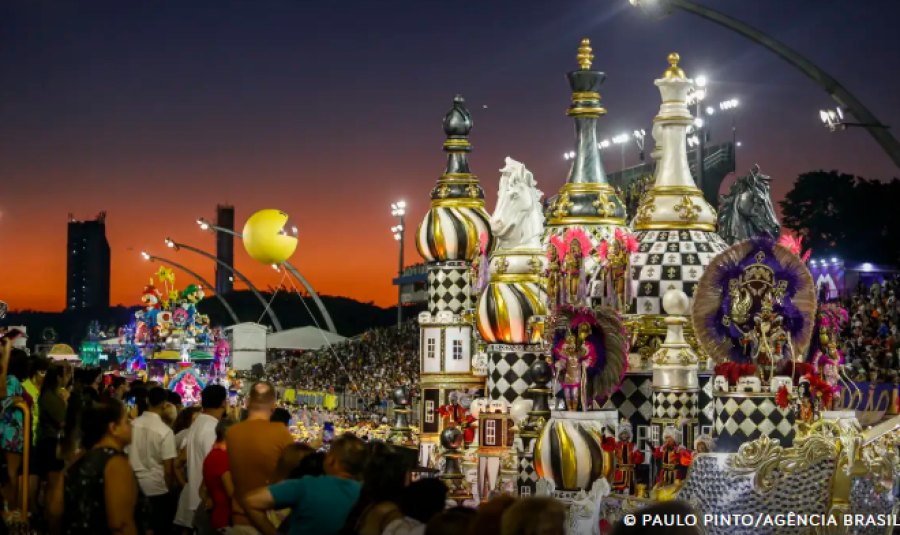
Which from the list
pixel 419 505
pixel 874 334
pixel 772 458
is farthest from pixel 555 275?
pixel 874 334

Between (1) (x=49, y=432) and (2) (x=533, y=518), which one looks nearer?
(2) (x=533, y=518)

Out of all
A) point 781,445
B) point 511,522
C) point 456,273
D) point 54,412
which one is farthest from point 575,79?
point 511,522

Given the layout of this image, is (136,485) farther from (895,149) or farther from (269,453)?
(895,149)

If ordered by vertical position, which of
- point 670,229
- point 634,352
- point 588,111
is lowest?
point 634,352

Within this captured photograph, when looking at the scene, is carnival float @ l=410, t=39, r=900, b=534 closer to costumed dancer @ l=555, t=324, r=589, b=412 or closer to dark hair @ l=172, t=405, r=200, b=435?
costumed dancer @ l=555, t=324, r=589, b=412

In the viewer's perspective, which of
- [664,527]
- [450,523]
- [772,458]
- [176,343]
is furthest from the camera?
[176,343]

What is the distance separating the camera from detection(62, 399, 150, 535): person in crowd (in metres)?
9.98

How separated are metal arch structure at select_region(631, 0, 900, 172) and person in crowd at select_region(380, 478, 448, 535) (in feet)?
26.6

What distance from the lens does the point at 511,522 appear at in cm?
698

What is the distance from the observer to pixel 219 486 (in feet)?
37.8

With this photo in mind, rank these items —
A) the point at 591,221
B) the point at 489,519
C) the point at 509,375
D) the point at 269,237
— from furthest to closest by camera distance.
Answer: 1. the point at 269,237
2. the point at 591,221
3. the point at 509,375
4. the point at 489,519

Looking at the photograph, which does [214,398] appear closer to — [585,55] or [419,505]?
[419,505]

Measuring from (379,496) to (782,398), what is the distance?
7361mm

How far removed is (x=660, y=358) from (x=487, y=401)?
11.5ft
